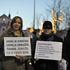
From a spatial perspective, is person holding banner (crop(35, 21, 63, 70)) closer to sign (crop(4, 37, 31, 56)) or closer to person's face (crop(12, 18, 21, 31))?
sign (crop(4, 37, 31, 56))

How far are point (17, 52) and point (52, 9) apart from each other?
2813 centimetres

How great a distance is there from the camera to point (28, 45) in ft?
26.8

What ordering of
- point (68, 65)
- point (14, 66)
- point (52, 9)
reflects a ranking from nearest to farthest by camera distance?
1. point (14, 66)
2. point (68, 65)
3. point (52, 9)

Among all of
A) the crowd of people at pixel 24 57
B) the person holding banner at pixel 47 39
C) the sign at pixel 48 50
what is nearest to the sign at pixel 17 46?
the crowd of people at pixel 24 57

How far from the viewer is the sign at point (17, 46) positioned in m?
8.09

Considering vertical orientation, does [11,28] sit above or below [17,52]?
above

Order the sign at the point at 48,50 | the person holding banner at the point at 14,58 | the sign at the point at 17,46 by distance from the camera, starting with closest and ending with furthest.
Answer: the person holding banner at the point at 14,58 → the sign at the point at 17,46 → the sign at the point at 48,50

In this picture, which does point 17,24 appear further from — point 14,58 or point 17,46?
point 14,58

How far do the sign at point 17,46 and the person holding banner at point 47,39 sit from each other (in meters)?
0.33

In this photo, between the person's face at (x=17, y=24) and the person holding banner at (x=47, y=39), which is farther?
the person holding banner at (x=47, y=39)

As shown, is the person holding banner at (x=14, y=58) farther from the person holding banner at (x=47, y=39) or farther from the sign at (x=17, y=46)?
the person holding banner at (x=47, y=39)

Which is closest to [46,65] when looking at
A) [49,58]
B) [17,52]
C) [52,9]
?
[49,58]

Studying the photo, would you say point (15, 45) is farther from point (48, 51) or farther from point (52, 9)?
point (52, 9)

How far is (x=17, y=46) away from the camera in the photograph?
8234 millimetres
